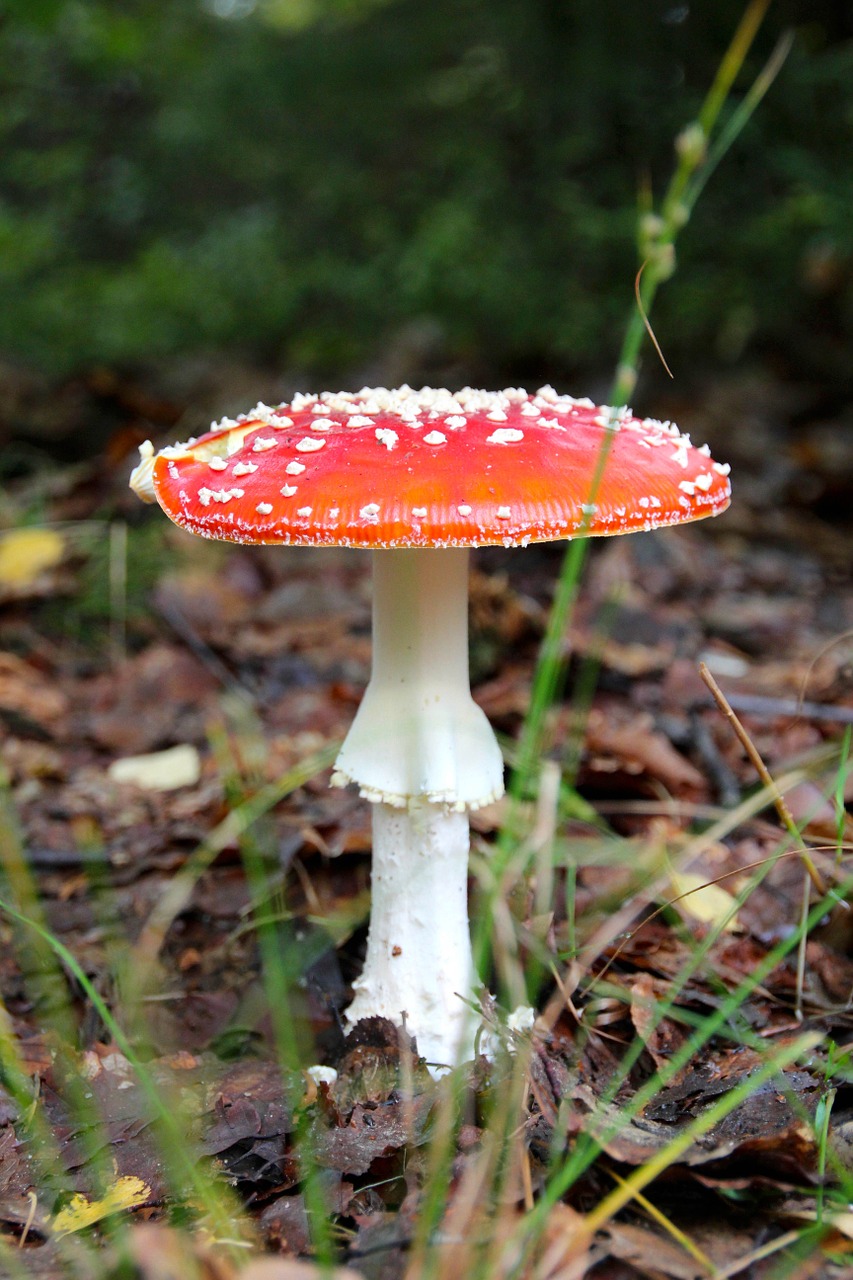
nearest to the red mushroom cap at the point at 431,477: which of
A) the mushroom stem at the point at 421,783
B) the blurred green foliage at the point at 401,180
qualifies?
the mushroom stem at the point at 421,783

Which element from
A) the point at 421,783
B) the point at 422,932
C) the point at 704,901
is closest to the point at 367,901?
the point at 422,932

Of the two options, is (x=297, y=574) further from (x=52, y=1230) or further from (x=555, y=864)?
(x=52, y=1230)

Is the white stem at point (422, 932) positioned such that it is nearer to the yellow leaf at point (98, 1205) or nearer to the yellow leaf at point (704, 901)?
the yellow leaf at point (704, 901)

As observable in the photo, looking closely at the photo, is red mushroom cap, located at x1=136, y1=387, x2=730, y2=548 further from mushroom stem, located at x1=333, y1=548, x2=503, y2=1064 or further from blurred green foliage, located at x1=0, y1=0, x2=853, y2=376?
blurred green foliage, located at x1=0, y1=0, x2=853, y2=376

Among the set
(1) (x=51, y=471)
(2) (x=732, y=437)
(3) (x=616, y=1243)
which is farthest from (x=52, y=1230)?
(2) (x=732, y=437)

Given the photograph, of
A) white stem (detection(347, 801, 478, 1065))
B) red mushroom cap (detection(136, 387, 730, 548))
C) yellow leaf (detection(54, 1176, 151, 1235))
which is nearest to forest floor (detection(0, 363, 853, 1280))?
yellow leaf (detection(54, 1176, 151, 1235))
